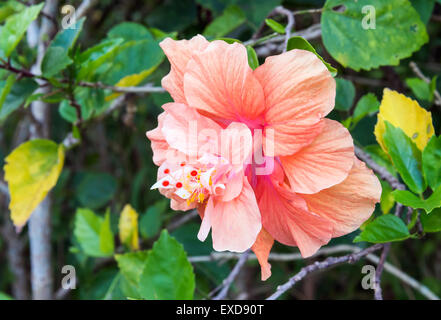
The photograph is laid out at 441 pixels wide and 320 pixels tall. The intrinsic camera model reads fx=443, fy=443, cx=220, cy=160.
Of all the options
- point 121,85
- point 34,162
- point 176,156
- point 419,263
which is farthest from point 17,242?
point 419,263

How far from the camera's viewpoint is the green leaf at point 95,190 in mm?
1810

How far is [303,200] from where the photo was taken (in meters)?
0.64

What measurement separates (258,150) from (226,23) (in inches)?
24.4

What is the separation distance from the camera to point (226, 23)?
119cm

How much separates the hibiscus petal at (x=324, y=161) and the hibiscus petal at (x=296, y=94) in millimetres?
22

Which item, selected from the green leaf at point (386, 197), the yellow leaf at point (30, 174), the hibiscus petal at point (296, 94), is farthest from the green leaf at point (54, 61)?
the green leaf at point (386, 197)

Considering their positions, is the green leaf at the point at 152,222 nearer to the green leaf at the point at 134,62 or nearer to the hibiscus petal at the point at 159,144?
the green leaf at the point at 134,62


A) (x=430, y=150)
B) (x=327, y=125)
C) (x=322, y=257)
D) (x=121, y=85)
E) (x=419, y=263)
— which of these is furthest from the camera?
(x=419, y=263)

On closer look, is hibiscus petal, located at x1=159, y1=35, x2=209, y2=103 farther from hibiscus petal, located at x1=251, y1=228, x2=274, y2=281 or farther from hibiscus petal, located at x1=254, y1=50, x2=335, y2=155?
hibiscus petal, located at x1=251, y1=228, x2=274, y2=281

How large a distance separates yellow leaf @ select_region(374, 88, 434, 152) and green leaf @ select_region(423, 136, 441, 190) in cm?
6

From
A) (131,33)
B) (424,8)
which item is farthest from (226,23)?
(424,8)

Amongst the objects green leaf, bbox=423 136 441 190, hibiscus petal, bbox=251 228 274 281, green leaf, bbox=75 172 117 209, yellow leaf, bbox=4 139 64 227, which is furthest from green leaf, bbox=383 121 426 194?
green leaf, bbox=75 172 117 209
